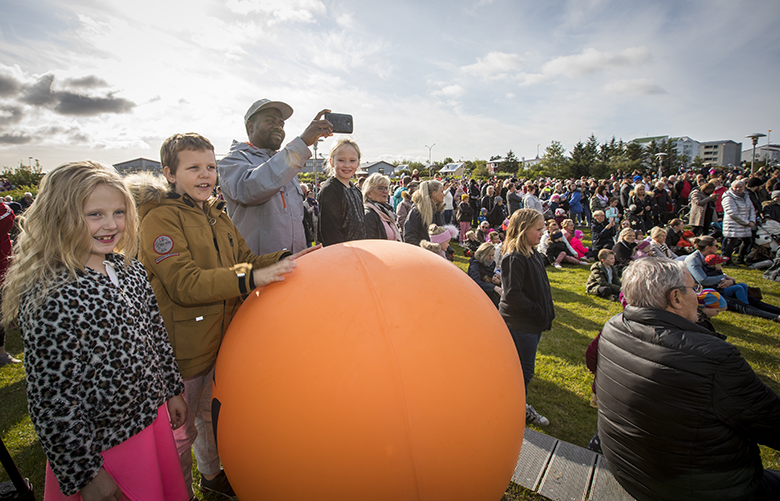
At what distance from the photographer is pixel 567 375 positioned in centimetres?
523

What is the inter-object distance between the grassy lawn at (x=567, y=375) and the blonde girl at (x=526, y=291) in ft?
1.64

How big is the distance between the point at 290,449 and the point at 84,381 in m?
0.95

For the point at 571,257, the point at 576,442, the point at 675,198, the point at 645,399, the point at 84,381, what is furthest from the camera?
the point at 675,198

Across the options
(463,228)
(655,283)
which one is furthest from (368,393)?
(463,228)

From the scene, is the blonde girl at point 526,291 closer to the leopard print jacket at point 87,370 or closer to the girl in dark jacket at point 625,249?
the leopard print jacket at point 87,370

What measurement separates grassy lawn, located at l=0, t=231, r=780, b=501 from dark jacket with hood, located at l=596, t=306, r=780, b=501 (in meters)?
0.93

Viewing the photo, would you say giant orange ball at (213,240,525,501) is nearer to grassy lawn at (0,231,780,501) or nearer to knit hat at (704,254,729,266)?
grassy lawn at (0,231,780,501)

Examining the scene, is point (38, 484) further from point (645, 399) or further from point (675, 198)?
point (675, 198)

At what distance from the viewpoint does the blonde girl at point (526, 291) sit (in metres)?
3.92

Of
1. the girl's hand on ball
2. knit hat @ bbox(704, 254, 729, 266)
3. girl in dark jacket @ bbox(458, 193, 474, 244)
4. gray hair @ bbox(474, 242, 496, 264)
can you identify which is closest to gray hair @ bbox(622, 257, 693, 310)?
the girl's hand on ball

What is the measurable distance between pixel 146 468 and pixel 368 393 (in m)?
1.23

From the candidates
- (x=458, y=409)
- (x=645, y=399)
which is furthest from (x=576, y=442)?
(x=458, y=409)

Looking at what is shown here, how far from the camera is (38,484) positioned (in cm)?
326

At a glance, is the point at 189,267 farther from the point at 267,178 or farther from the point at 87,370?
the point at 267,178
